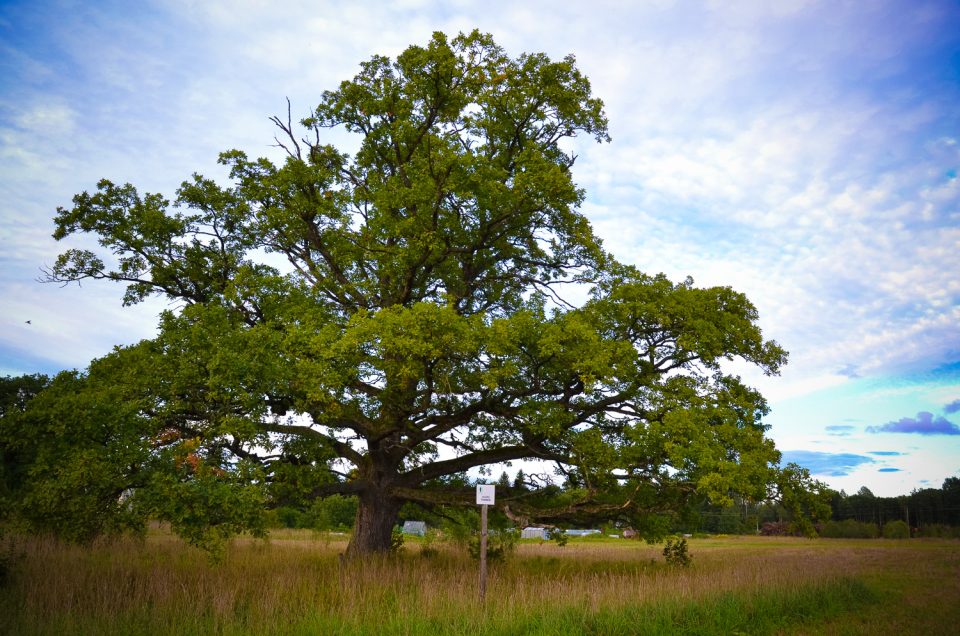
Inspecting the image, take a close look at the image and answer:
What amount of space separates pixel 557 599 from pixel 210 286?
13.0 metres

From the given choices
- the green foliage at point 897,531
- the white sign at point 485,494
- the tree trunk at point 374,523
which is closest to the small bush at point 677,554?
the tree trunk at point 374,523

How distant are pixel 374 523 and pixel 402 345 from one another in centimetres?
730

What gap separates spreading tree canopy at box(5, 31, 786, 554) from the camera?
11930mm

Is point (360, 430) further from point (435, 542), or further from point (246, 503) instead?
point (435, 542)

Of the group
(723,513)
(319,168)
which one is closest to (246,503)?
(319,168)

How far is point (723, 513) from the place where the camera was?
97.4 metres

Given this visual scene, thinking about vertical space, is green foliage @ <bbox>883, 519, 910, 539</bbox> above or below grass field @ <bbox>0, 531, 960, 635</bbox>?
below

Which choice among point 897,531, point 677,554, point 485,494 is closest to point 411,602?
point 485,494

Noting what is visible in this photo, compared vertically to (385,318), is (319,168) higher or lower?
higher

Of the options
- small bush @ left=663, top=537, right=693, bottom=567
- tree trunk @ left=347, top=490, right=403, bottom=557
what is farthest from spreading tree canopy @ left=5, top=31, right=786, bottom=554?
small bush @ left=663, top=537, right=693, bottom=567

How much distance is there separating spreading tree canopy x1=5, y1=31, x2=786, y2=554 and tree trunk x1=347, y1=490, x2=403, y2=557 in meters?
0.08

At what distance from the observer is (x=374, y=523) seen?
57.2ft

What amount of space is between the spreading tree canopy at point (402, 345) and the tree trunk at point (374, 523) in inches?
3.0

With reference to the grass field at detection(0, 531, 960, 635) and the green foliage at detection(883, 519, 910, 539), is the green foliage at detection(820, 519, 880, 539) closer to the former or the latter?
the green foliage at detection(883, 519, 910, 539)
